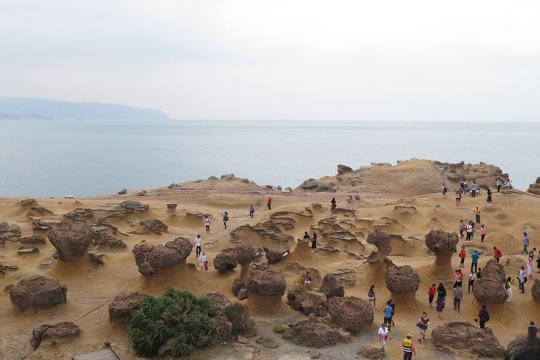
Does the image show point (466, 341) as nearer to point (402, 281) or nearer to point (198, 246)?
point (402, 281)

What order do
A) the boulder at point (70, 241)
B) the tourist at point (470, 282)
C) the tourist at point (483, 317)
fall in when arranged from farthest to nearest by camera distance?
the boulder at point (70, 241) < the tourist at point (470, 282) < the tourist at point (483, 317)

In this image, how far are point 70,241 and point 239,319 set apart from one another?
1190cm

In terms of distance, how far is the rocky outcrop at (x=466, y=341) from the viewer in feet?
61.0

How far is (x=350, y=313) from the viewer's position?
20.9 metres

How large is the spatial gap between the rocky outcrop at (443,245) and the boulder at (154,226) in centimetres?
1859

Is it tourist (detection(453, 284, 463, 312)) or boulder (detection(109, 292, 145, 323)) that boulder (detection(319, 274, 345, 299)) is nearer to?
tourist (detection(453, 284, 463, 312))

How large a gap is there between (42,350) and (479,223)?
29066 mm

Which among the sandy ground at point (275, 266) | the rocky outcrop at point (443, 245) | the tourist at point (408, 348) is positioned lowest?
the sandy ground at point (275, 266)

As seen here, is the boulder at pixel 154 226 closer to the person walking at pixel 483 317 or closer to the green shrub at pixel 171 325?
the green shrub at pixel 171 325

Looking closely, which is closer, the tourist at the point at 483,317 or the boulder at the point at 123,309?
the boulder at the point at 123,309

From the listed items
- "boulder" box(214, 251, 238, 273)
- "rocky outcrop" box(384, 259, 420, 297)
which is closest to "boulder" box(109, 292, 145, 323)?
"boulder" box(214, 251, 238, 273)

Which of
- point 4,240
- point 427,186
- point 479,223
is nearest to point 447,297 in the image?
point 479,223

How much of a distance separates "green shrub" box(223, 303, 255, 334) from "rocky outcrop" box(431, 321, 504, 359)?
7.09 metres


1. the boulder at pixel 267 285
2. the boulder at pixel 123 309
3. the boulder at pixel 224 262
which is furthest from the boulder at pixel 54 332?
the boulder at pixel 224 262
